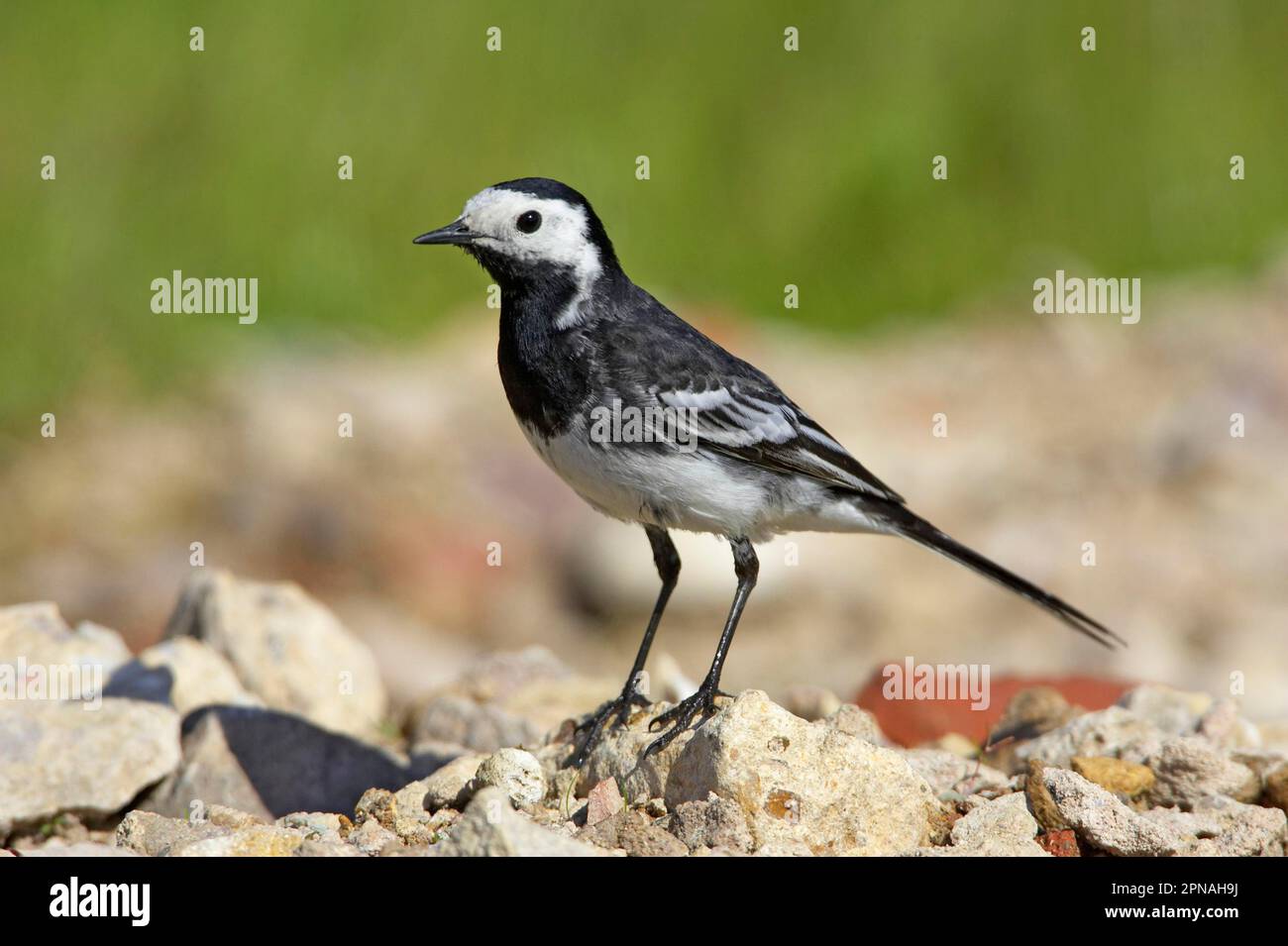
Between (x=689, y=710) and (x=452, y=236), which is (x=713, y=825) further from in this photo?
(x=452, y=236)

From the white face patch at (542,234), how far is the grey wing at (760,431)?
0.55 metres

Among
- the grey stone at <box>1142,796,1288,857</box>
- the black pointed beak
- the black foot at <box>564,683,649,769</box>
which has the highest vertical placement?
the black pointed beak

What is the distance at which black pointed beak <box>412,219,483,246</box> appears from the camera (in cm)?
616

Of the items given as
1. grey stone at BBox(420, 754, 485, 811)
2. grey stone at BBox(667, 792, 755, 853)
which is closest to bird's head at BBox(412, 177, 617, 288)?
grey stone at BBox(420, 754, 485, 811)

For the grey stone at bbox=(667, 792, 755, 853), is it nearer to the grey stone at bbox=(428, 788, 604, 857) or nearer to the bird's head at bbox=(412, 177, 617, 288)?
the grey stone at bbox=(428, 788, 604, 857)

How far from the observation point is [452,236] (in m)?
6.20

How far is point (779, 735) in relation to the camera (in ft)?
16.3

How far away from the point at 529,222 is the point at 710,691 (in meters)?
1.91

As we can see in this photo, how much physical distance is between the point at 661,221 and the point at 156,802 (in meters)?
9.41

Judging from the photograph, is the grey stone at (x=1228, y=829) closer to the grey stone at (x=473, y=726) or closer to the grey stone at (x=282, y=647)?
the grey stone at (x=473, y=726)

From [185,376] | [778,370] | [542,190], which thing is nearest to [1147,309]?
[778,370]

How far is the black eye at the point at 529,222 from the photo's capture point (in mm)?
6254

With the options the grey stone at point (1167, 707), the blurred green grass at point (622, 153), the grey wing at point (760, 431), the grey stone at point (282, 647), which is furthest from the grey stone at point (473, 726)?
the blurred green grass at point (622, 153)
